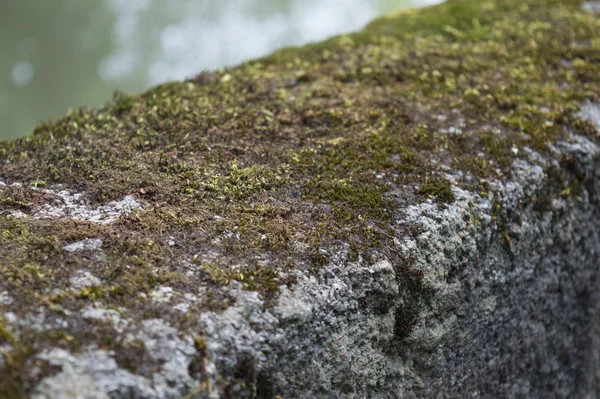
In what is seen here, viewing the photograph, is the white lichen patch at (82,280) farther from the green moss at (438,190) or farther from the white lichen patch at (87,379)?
the green moss at (438,190)

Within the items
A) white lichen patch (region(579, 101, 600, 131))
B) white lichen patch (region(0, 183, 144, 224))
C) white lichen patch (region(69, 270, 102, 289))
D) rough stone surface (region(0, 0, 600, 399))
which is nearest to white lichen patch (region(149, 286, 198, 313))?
rough stone surface (region(0, 0, 600, 399))

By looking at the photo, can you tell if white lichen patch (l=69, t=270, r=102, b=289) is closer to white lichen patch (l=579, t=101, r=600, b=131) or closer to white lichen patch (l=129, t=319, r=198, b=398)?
white lichen patch (l=129, t=319, r=198, b=398)

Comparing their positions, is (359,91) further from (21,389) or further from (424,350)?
(21,389)

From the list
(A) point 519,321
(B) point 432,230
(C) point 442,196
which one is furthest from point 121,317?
(A) point 519,321

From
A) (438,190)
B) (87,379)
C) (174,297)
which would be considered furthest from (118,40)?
(87,379)

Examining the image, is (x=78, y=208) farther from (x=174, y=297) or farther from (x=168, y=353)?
(x=168, y=353)

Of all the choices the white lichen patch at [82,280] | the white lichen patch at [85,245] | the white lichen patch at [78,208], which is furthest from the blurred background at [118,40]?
the white lichen patch at [82,280]
